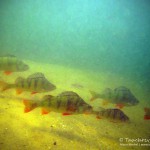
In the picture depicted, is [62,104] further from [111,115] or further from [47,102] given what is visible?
[111,115]

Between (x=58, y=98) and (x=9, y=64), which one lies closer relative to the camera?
(x=58, y=98)

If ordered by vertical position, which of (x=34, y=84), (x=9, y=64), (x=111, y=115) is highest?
(x=9, y=64)

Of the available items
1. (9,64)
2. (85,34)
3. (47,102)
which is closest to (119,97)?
(47,102)

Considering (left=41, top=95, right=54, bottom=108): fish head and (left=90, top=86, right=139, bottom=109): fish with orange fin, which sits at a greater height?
(left=90, top=86, right=139, bottom=109): fish with orange fin

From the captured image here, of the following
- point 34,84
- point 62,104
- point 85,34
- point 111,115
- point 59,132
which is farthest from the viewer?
point 85,34

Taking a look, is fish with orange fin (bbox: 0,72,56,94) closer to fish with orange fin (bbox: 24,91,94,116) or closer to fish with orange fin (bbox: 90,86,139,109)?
fish with orange fin (bbox: 24,91,94,116)

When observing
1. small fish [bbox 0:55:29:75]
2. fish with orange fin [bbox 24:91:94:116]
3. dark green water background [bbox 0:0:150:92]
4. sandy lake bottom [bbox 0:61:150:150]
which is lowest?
sandy lake bottom [bbox 0:61:150:150]

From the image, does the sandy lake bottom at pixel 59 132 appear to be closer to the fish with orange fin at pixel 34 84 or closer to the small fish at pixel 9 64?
the fish with orange fin at pixel 34 84

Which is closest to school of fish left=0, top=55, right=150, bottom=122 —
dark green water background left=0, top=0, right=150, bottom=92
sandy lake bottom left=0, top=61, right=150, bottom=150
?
sandy lake bottom left=0, top=61, right=150, bottom=150

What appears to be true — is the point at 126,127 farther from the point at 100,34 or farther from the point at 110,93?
the point at 100,34

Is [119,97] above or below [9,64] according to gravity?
below
